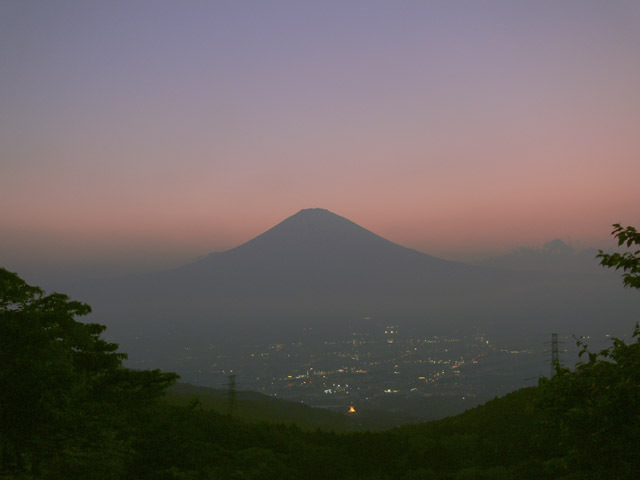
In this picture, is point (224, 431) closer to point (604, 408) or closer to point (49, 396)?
point (49, 396)

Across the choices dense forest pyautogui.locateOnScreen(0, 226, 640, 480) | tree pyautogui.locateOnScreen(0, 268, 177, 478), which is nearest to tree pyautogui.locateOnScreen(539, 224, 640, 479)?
dense forest pyautogui.locateOnScreen(0, 226, 640, 480)

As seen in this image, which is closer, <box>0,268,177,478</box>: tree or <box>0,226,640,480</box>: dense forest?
<box>0,226,640,480</box>: dense forest

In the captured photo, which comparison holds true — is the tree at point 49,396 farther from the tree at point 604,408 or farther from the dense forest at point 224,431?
the tree at point 604,408

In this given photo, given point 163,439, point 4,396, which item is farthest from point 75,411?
point 163,439

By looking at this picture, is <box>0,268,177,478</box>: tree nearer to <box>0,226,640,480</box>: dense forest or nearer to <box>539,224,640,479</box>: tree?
<box>0,226,640,480</box>: dense forest
